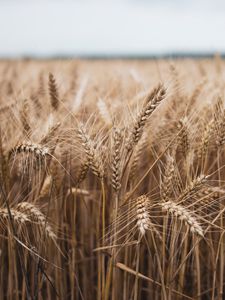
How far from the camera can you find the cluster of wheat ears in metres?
1.48

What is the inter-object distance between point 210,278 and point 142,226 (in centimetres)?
95

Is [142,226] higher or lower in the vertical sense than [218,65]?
lower

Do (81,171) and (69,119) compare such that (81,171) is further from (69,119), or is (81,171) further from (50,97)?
(50,97)

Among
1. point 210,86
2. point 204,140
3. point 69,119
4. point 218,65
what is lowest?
point 204,140

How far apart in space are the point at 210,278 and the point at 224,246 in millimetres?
369

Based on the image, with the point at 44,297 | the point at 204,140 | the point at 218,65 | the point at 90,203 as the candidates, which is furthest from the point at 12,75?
the point at 204,140

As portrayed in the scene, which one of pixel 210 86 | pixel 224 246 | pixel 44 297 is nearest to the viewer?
pixel 224 246

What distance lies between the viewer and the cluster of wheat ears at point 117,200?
1.48 metres

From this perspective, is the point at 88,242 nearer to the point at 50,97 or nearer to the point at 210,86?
the point at 50,97

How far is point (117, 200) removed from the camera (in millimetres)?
1458

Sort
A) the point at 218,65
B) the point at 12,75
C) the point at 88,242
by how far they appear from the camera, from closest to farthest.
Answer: the point at 88,242 < the point at 218,65 < the point at 12,75

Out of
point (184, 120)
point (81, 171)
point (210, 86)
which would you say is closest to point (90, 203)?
point (81, 171)

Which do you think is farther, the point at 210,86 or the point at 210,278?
the point at 210,86

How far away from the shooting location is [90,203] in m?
2.22
